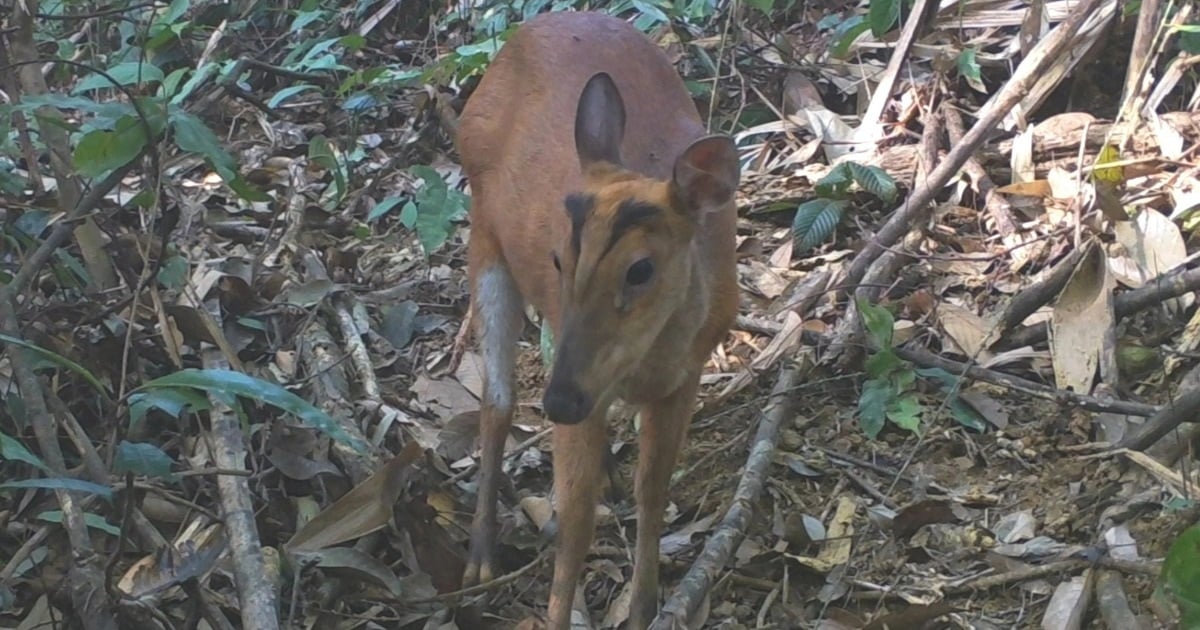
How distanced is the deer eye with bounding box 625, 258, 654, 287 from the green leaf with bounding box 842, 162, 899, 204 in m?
2.52

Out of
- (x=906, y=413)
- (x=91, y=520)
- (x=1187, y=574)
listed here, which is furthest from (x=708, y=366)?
(x=1187, y=574)

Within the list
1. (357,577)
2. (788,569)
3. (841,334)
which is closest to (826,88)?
(841,334)

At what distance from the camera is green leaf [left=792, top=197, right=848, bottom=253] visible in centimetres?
554

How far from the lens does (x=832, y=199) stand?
572cm

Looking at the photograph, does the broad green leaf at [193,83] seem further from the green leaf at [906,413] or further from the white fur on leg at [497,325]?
the green leaf at [906,413]

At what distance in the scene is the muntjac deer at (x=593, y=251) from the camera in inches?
129

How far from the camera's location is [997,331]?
4.82 meters

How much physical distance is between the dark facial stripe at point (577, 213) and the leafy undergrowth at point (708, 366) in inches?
29.4

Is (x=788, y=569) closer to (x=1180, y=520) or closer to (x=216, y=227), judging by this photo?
(x=1180, y=520)

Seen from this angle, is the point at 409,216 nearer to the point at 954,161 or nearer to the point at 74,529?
the point at 954,161

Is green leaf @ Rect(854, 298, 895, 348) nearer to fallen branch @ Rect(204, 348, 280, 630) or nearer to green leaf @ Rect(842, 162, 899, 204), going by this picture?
green leaf @ Rect(842, 162, 899, 204)

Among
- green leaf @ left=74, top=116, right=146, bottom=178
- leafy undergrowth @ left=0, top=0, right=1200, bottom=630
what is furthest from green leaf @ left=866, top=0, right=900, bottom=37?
green leaf @ left=74, top=116, right=146, bottom=178

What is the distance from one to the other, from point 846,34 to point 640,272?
132 inches

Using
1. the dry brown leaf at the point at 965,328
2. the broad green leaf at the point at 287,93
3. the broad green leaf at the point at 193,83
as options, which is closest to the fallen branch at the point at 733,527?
the dry brown leaf at the point at 965,328
